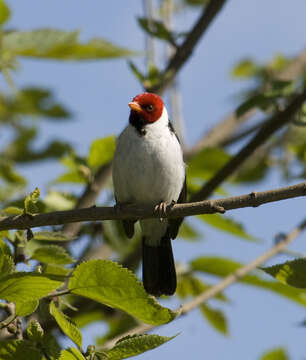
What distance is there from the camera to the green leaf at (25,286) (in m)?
2.27

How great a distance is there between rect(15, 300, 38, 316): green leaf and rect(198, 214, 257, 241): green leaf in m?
2.02

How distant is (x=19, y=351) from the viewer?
2354 millimetres

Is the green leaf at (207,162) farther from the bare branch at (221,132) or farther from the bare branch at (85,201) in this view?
the bare branch at (85,201)

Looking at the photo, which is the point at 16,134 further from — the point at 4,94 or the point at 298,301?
the point at 298,301

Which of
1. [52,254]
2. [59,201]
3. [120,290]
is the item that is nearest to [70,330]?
[120,290]

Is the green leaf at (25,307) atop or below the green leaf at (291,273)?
below

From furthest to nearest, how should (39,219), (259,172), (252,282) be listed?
(259,172)
(252,282)
(39,219)

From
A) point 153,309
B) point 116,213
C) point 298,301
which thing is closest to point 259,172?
point 298,301

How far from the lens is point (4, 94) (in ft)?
19.2

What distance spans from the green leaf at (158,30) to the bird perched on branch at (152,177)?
0.74 meters

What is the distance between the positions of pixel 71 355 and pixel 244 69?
217 inches

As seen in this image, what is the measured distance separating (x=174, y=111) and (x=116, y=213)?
2220 millimetres

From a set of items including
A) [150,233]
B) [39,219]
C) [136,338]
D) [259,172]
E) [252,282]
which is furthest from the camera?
[259,172]

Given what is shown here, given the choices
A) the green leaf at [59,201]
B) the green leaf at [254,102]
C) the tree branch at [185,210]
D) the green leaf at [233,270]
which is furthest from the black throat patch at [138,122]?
the tree branch at [185,210]
